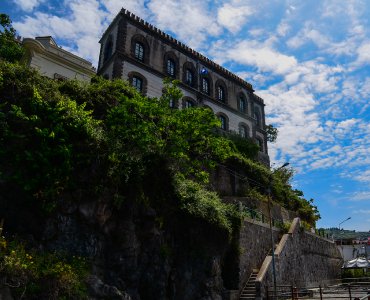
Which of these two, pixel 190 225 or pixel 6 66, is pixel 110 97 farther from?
pixel 190 225

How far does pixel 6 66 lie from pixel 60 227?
7.99 metres

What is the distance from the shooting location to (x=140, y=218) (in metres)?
15.7

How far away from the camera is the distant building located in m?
22.4

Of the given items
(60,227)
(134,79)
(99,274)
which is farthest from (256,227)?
(134,79)

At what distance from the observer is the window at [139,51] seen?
30.2 m

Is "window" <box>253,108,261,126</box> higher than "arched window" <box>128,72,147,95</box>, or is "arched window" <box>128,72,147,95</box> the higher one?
"window" <box>253,108,261,126</box>

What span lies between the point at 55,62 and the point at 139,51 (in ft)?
29.1

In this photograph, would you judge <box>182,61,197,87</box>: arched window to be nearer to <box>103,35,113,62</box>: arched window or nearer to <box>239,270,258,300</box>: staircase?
<box>103,35,113,62</box>: arched window

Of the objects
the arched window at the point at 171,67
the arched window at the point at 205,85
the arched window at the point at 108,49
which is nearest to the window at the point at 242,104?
the arched window at the point at 205,85

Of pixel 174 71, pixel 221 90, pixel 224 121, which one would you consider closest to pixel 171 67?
pixel 174 71

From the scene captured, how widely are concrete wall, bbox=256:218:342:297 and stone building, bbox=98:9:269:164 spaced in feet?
39.7

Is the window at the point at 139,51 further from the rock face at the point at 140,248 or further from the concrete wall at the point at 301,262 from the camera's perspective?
the concrete wall at the point at 301,262

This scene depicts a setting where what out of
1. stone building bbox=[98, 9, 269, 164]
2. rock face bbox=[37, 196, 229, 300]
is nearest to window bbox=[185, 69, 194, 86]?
stone building bbox=[98, 9, 269, 164]

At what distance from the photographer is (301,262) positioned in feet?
82.6
